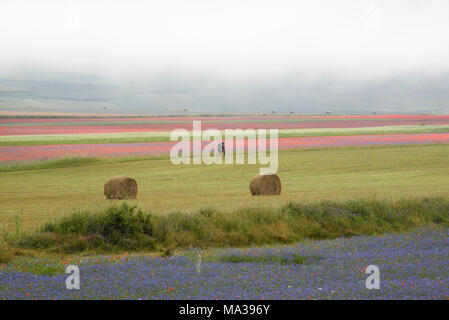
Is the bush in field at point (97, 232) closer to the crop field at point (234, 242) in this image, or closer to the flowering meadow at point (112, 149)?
the crop field at point (234, 242)

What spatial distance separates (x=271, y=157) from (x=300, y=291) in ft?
147

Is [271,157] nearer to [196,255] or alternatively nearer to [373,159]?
[373,159]

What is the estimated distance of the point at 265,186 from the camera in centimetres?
3028

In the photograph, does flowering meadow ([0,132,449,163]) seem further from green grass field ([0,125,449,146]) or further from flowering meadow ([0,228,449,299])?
flowering meadow ([0,228,449,299])

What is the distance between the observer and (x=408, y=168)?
44.2m

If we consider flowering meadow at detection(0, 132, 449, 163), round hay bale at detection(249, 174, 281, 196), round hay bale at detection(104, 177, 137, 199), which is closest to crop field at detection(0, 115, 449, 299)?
round hay bale at detection(104, 177, 137, 199)

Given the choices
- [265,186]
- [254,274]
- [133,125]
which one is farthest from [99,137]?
[254,274]

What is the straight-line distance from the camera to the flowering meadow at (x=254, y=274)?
10.0 metres

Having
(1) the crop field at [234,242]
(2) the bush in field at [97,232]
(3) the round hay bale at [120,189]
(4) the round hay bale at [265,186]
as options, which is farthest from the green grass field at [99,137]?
(2) the bush in field at [97,232]

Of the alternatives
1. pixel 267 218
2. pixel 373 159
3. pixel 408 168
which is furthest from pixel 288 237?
pixel 373 159

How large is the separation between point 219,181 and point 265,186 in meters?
8.07

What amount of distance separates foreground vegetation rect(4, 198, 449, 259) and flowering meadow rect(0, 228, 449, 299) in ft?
5.86

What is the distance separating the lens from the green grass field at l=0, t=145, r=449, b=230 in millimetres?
25594

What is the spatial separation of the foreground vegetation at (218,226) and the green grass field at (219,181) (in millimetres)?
2164
